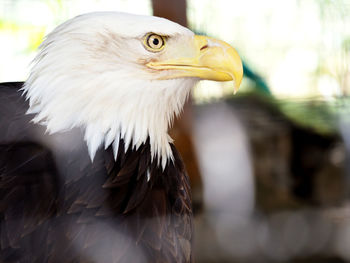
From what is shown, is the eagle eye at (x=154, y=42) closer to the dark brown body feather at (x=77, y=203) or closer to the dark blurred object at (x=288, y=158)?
the dark brown body feather at (x=77, y=203)

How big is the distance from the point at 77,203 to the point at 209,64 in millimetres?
399

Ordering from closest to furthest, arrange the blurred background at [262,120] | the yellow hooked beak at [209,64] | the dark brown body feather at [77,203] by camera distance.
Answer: the dark brown body feather at [77,203] < the yellow hooked beak at [209,64] < the blurred background at [262,120]

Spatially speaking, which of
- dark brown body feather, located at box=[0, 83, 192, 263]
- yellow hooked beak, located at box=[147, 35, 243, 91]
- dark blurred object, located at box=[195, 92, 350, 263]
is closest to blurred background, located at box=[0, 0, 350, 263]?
dark blurred object, located at box=[195, 92, 350, 263]

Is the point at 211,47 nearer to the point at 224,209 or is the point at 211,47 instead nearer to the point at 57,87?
the point at 57,87

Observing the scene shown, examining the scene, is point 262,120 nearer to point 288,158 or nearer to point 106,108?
point 288,158

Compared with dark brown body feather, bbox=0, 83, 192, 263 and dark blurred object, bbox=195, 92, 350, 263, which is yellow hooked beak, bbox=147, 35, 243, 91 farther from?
dark blurred object, bbox=195, 92, 350, 263

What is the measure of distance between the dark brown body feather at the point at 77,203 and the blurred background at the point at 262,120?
0.36 m

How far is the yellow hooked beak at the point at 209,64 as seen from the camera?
100 centimetres

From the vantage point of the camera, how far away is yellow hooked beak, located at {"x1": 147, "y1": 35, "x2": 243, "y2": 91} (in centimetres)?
100

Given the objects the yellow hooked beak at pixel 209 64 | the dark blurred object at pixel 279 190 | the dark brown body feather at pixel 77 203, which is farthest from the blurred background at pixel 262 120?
the dark brown body feather at pixel 77 203

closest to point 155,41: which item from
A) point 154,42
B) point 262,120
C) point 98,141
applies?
point 154,42

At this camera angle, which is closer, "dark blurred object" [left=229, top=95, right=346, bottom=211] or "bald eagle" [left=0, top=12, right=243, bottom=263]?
"bald eagle" [left=0, top=12, right=243, bottom=263]

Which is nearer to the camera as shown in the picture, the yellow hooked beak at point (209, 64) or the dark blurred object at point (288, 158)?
the yellow hooked beak at point (209, 64)

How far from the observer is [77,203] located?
3.01ft
